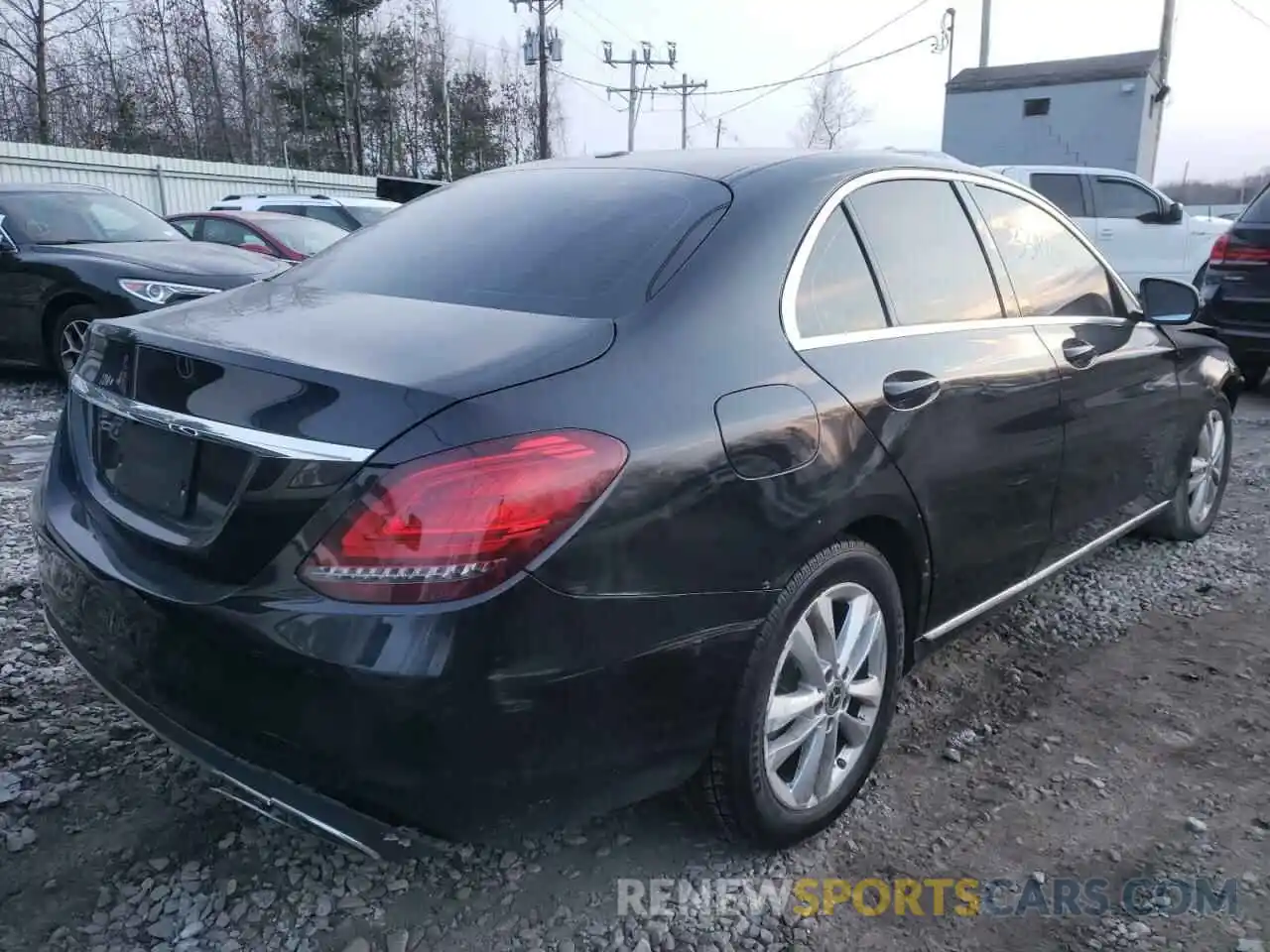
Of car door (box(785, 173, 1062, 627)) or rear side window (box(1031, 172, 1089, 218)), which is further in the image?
rear side window (box(1031, 172, 1089, 218))

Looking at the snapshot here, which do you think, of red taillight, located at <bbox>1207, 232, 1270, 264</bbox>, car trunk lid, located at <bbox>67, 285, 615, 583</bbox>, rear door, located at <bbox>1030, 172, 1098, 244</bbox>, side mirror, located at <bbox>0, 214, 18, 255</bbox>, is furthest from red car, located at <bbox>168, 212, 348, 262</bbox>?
car trunk lid, located at <bbox>67, 285, 615, 583</bbox>

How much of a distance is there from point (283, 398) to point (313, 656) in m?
0.47

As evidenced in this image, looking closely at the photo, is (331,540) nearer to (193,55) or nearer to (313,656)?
(313,656)

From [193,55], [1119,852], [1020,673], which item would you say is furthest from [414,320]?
[193,55]

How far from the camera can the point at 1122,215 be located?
11.8 meters

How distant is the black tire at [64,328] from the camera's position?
6.96 m

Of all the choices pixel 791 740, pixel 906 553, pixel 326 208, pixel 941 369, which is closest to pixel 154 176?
pixel 326 208

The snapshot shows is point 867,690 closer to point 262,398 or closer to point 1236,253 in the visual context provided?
point 262,398

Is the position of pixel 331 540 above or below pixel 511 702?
above

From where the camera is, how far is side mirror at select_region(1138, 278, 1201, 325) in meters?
3.94

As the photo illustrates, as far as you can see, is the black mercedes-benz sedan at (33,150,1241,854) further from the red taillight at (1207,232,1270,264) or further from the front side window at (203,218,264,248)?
the front side window at (203,218,264,248)

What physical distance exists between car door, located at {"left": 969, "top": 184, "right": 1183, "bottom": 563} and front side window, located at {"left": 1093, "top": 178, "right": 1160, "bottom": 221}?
8722 millimetres

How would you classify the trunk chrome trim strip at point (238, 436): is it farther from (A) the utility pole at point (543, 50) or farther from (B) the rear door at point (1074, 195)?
(A) the utility pole at point (543, 50)

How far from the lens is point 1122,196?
38.8ft
